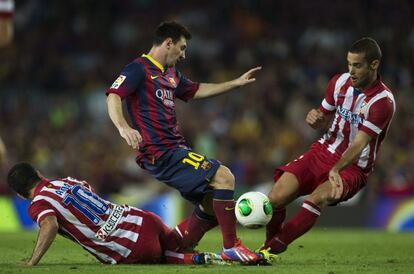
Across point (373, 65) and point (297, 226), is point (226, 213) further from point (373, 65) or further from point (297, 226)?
point (373, 65)

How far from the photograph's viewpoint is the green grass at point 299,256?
784 centimetres

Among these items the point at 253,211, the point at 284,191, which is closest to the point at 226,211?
the point at 253,211

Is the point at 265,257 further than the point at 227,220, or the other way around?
the point at 265,257

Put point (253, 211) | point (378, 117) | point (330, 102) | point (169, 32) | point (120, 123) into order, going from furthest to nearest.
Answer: point (330, 102) → point (169, 32) → point (378, 117) → point (253, 211) → point (120, 123)

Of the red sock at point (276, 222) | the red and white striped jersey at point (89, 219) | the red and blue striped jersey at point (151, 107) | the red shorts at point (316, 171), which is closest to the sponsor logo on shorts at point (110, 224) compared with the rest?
the red and white striped jersey at point (89, 219)

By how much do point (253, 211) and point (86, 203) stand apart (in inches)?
56.8

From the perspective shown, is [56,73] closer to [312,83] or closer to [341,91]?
[312,83]

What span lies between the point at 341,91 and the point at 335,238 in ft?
15.9

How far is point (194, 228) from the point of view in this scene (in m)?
8.67

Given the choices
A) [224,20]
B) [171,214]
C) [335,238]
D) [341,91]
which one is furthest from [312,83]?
[341,91]

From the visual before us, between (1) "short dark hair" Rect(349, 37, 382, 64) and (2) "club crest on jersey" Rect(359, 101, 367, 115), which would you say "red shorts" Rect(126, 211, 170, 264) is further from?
(1) "short dark hair" Rect(349, 37, 382, 64)

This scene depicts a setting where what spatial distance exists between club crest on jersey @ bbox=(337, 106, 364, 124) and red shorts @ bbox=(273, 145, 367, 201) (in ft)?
1.25

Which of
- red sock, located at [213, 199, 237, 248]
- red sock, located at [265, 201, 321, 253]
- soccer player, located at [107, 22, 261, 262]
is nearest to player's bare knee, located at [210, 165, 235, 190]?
soccer player, located at [107, 22, 261, 262]

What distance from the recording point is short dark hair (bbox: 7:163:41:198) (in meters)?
8.14
